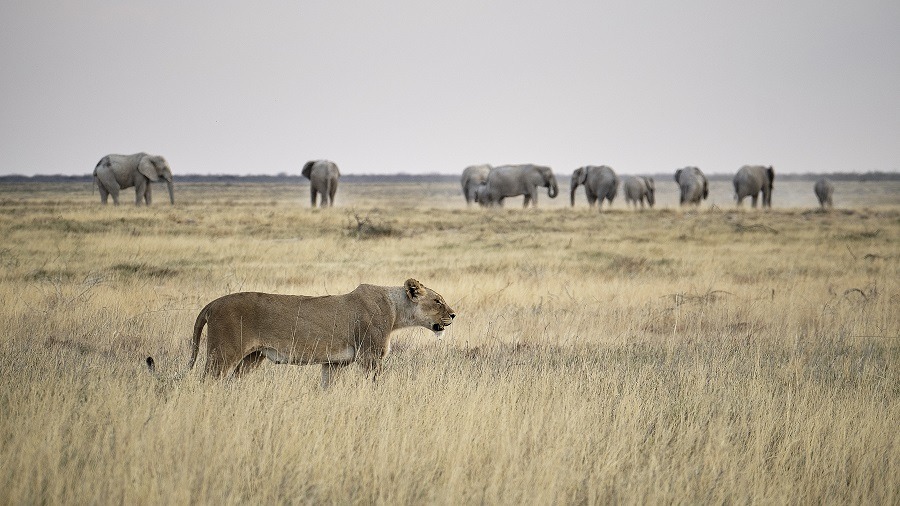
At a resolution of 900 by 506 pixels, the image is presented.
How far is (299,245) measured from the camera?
23.5 meters

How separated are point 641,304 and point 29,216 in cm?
2275

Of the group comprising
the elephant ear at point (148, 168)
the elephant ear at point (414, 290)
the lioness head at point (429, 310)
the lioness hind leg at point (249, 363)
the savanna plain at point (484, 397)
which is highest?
the elephant ear at point (148, 168)

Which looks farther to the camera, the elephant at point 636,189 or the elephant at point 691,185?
the elephant at point 636,189

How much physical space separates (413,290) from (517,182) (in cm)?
4819

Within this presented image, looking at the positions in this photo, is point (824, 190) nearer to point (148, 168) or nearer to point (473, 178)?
point (473, 178)

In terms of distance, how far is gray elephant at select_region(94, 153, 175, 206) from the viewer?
4412 centimetres

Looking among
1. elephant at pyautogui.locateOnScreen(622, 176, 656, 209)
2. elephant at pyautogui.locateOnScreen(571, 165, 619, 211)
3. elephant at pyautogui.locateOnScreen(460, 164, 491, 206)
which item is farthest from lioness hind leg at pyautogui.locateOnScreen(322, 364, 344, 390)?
elephant at pyautogui.locateOnScreen(460, 164, 491, 206)

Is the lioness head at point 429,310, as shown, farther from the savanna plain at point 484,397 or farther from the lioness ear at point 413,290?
the savanna plain at point 484,397

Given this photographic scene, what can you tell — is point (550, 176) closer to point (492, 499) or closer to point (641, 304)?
point (641, 304)

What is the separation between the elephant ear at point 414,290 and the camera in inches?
326

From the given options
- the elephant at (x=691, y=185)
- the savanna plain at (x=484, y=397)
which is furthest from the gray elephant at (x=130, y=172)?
the elephant at (x=691, y=185)

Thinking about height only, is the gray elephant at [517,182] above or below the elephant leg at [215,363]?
above

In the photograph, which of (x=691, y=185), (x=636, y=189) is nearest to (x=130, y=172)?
(x=636, y=189)

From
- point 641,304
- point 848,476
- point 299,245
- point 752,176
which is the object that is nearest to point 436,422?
point 848,476
